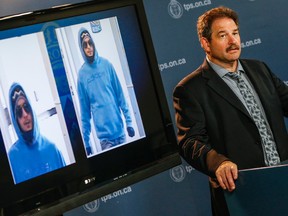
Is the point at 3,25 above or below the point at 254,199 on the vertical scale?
above

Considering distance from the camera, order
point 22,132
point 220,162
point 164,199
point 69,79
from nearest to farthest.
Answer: point 22,132
point 69,79
point 220,162
point 164,199

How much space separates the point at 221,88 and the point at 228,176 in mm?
1168

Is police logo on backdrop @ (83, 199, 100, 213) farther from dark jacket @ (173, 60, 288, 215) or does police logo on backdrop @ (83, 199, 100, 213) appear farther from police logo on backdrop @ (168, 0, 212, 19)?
police logo on backdrop @ (168, 0, 212, 19)

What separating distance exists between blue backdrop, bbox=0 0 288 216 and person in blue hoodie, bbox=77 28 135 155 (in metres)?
2.30

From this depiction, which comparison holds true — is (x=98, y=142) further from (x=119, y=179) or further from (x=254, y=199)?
(x=254, y=199)

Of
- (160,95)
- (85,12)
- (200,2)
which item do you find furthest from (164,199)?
(85,12)

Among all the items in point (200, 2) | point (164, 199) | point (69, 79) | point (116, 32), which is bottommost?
point (164, 199)

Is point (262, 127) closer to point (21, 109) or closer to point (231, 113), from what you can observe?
point (231, 113)

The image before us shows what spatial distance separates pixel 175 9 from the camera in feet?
17.3

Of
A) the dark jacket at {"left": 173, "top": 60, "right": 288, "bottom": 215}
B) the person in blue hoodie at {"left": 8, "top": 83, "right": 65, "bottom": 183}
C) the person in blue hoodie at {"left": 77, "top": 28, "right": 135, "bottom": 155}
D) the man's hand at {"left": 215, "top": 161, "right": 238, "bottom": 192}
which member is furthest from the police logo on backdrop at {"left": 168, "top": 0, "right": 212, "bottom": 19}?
the person in blue hoodie at {"left": 8, "top": 83, "right": 65, "bottom": 183}

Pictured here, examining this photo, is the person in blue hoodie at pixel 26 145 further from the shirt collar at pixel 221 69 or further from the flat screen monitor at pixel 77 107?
the shirt collar at pixel 221 69

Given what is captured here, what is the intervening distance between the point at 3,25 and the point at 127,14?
0.64 meters

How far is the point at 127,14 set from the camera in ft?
8.91

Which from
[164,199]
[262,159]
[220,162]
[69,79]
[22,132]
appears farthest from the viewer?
[164,199]
